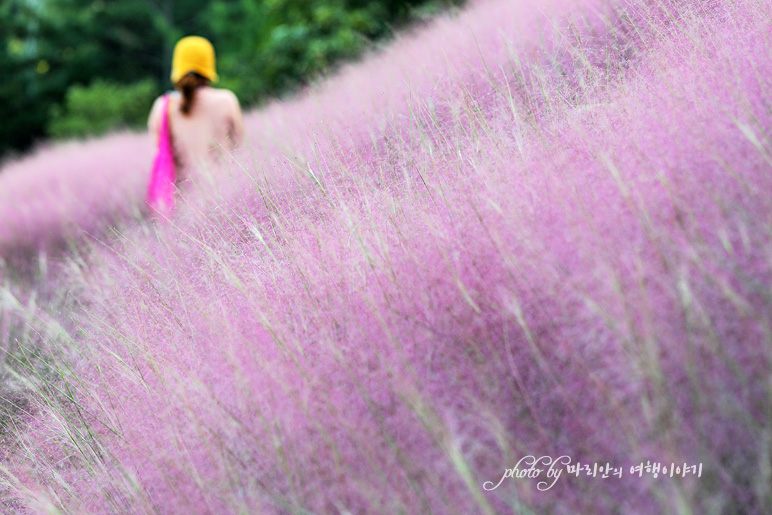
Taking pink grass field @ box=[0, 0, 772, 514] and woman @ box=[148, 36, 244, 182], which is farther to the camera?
woman @ box=[148, 36, 244, 182]

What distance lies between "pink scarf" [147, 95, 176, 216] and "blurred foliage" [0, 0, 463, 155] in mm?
6250

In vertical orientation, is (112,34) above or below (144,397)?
above

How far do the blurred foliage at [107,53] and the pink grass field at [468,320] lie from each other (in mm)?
7913

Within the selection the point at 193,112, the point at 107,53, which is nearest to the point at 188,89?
the point at 193,112

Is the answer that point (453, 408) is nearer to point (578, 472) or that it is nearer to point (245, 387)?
point (578, 472)

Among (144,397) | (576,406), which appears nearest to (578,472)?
(576,406)

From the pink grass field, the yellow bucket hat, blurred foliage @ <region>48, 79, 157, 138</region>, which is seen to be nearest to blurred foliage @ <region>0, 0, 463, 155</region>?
blurred foliage @ <region>48, 79, 157, 138</region>

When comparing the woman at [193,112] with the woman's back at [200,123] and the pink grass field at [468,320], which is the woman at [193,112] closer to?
the woman's back at [200,123]

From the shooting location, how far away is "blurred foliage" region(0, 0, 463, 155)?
41.7ft

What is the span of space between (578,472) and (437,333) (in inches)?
19.5

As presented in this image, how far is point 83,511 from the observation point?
1.55 metres

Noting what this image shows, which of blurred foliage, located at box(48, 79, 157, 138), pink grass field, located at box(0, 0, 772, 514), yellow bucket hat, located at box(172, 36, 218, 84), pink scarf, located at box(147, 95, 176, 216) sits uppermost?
blurred foliage, located at box(48, 79, 157, 138)

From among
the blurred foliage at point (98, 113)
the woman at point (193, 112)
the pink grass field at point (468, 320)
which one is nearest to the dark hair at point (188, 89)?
the woman at point (193, 112)

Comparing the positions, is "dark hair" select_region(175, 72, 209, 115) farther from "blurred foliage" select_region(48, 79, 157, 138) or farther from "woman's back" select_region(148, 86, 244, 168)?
"blurred foliage" select_region(48, 79, 157, 138)
